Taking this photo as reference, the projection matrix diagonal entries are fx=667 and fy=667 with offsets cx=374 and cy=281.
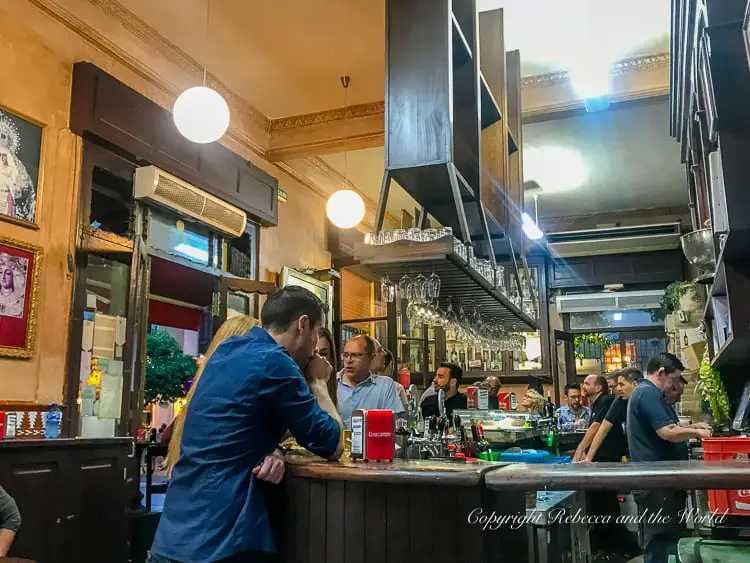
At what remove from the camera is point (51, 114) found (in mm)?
4555

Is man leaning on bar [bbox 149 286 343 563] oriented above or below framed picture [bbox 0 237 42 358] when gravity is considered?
below

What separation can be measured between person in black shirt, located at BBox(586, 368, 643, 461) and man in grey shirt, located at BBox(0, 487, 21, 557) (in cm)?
381

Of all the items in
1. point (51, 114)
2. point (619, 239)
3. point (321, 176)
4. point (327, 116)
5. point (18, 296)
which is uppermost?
point (327, 116)

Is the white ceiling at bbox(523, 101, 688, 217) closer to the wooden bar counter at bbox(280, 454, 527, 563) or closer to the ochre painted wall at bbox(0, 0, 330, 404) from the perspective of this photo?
the ochre painted wall at bbox(0, 0, 330, 404)

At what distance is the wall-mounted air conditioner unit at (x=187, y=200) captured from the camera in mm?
5227

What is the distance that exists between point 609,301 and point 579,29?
574 centimetres

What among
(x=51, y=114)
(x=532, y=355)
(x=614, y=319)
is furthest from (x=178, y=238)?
(x=614, y=319)

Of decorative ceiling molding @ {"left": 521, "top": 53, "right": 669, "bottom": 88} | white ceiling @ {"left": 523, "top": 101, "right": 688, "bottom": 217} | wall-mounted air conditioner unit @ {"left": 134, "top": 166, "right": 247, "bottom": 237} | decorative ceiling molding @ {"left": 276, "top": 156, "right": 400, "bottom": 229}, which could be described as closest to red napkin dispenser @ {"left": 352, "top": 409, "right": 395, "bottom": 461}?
wall-mounted air conditioner unit @ {"left": 134, "top": 166, "right": 247, "bottom": 237}

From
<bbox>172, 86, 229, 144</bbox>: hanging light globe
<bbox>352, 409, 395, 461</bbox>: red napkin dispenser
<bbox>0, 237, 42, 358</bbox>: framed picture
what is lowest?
<bbox>352, 409, 395, 461</bbox>: red napkin dispenser

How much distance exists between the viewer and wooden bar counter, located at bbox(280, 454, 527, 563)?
73.2 inches

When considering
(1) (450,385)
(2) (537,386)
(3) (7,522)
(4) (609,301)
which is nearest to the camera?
(3) (7,522)

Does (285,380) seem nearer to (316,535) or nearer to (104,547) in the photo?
(316,535)

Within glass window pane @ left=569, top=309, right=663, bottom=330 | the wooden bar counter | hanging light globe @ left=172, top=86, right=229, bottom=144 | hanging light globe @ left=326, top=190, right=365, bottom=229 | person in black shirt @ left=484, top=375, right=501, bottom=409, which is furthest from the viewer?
glass window pane @ left=569, top=309, right=663, bottom=330

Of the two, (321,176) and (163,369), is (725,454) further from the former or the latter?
(321,176)
